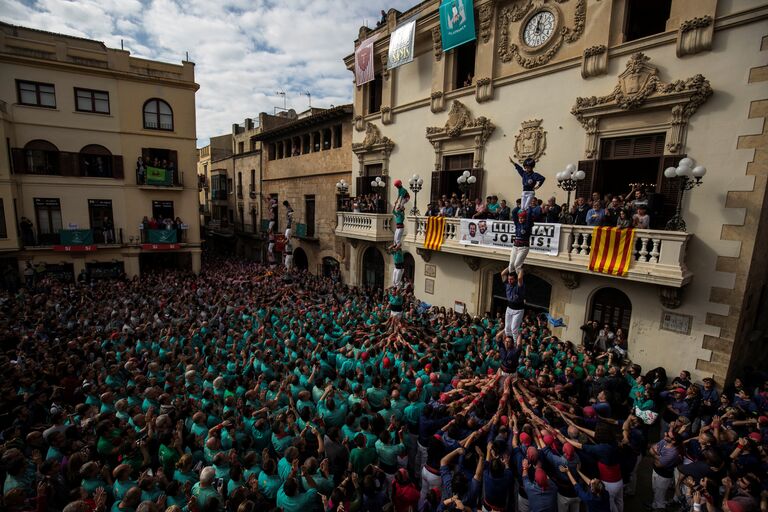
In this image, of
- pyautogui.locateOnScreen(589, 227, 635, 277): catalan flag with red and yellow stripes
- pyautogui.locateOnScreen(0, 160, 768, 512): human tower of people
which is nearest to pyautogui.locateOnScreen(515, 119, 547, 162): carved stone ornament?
pyautogui.locateOnScreen(589, 227, 635, 277): catalan flag with red and yellow stripes

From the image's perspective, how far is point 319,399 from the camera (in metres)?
7.68

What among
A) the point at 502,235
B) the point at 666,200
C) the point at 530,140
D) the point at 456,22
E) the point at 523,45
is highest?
the point at 456,22

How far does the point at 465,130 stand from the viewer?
1533 centimetres

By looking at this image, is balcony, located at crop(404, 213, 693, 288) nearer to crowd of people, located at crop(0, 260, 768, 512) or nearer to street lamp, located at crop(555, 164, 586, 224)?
street lamp, located at crop(555, 164, 586, 224)

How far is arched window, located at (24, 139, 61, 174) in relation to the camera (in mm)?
20266

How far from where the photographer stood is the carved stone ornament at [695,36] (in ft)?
31.6

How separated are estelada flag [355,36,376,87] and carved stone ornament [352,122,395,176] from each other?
2.16 m

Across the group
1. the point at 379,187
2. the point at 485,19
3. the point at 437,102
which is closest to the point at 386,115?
the point at 437,102

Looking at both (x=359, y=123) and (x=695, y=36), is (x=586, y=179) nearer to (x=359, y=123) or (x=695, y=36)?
(x=695, y=36)

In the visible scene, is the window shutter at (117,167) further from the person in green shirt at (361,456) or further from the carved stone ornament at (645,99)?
the carved stone ornament at (645,99)

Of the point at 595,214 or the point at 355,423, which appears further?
the point at 595,214

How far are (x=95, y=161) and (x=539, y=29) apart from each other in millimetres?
23180

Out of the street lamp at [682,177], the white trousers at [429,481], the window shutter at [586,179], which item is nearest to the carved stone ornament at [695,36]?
the street lamp at [682,177]

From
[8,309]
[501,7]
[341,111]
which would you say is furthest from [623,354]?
[8,309]
